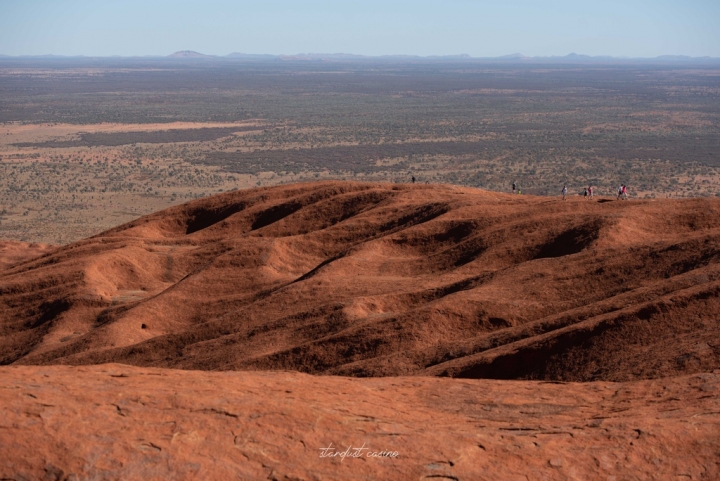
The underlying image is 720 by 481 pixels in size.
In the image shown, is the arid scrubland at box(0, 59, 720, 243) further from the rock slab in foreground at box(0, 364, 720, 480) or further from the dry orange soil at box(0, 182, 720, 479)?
the rock slab in foreground at box(0, 364, 720, 480)

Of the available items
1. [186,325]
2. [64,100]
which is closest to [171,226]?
[186,325]

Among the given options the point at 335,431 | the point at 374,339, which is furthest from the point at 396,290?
the point at 335,431

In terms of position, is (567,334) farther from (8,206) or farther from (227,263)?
(8,206)

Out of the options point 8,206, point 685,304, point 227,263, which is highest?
point 685,304

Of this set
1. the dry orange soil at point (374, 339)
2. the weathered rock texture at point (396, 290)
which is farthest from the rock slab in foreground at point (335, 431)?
the weathered rock texture at point (396, 290)

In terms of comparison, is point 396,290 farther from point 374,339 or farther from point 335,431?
point 335,431

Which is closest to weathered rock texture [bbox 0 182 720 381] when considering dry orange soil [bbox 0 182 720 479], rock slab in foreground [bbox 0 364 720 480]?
dry orange soil [bbox 0 182 720 479]

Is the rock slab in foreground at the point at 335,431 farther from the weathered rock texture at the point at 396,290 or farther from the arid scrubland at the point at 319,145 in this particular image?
the arid scrubland at the point at 319,145
